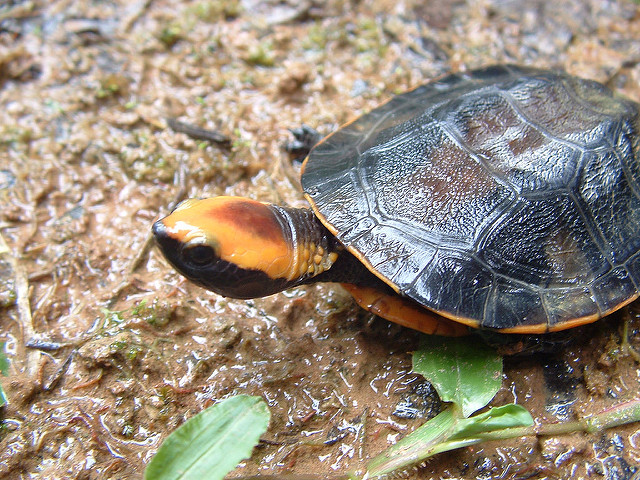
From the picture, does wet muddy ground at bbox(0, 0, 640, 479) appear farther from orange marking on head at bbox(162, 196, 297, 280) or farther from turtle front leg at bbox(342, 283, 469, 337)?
orange marking on head at bbox(162, 196, 297, 280)

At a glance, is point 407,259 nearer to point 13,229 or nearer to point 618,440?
point 618,440

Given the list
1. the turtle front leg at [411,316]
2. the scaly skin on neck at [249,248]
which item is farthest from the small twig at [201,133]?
the turtle front leg at [411,316]

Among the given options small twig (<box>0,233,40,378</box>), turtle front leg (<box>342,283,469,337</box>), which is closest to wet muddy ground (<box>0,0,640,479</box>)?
small twig (<box>0,233,40,378</box>)

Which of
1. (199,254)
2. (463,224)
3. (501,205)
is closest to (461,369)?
(463,224)

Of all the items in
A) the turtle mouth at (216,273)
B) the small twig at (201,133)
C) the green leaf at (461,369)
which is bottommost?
the green leaf at (461,369)

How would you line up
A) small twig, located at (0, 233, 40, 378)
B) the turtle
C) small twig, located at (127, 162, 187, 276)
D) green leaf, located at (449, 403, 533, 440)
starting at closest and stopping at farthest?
1. green leaf, located at (449, 403, 533, 440)
2. the turtle
3. small twig, located at (0, 233, 40, 378)
4. small twig, located at (127, 162, 187, 276)

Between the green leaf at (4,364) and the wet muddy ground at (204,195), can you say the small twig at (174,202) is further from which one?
the green leaf at (4,364)

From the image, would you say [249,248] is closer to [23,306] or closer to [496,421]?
[496,421]
